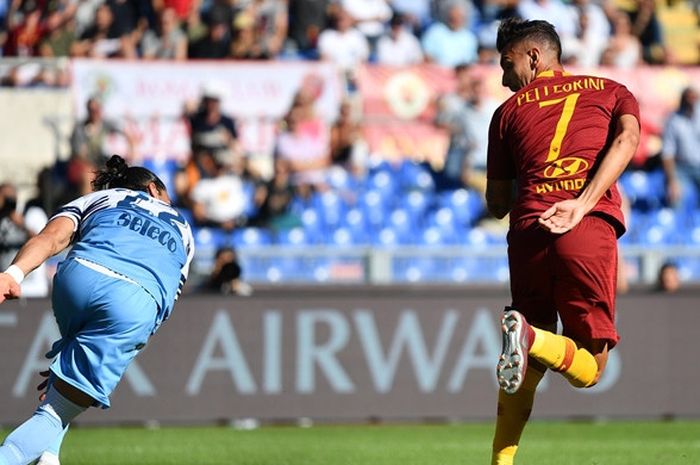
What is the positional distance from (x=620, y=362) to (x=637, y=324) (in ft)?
1.36

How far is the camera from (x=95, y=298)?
6.15 metres

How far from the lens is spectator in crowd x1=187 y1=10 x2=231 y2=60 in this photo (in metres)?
18.1

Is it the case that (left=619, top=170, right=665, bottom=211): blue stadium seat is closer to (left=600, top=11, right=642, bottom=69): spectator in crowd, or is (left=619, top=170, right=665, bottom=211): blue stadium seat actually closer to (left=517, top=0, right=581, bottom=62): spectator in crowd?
(left=600, top=11, right=642, bottom=69): spectator in crowd

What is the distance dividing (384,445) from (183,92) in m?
7.62

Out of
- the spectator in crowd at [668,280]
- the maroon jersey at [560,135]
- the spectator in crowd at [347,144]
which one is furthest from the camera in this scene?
the spectator in crowd at [347,144]

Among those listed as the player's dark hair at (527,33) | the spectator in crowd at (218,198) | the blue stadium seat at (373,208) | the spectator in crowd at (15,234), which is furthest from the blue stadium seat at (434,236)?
the player's dark hair at (527,33)

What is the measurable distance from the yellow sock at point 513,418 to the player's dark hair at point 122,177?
1.99m

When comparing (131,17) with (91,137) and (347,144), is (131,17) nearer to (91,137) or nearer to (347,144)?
(91,137)

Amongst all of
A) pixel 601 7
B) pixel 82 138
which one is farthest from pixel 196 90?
pixel 601 7

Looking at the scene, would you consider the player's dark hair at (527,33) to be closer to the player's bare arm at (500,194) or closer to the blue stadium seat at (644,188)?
the player's bare arm at (500,194)

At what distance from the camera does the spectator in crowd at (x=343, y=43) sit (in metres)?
18.4

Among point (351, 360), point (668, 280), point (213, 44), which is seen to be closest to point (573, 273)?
point (351, 360)

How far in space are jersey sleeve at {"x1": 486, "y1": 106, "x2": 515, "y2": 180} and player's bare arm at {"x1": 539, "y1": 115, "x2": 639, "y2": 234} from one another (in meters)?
0.48

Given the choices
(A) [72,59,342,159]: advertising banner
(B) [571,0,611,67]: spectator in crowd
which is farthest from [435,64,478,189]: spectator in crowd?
(B) [571,0,611,67]: spectator in crowd
